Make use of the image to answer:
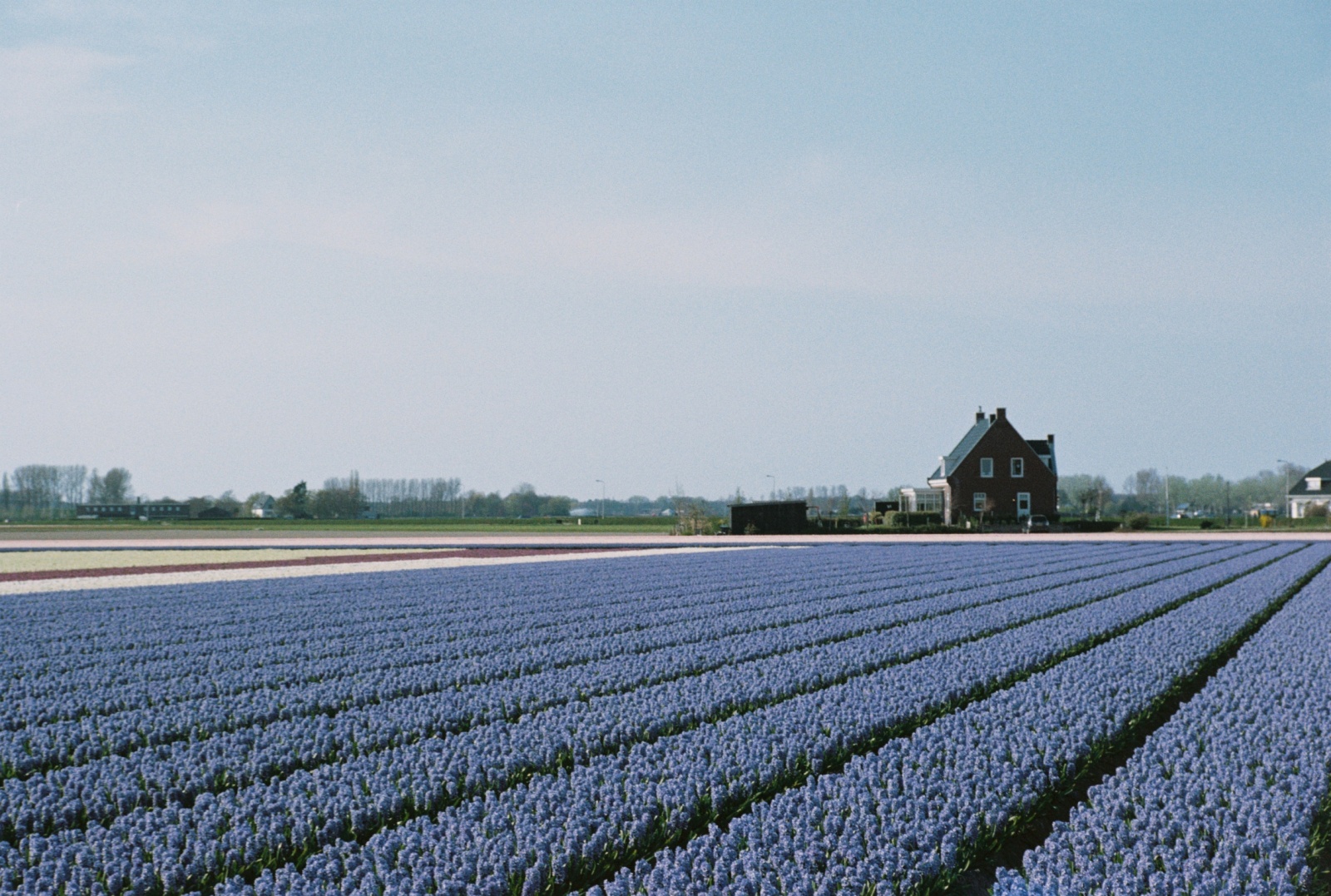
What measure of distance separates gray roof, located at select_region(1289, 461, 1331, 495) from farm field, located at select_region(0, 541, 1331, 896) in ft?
292

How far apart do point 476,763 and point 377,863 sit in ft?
5.81

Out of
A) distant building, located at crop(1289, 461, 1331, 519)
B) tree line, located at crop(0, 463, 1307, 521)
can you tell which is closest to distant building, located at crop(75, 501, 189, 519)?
tree line, located at crop(0, 463, 1307, 521)

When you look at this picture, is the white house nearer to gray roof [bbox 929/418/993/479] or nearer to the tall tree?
the tall tree

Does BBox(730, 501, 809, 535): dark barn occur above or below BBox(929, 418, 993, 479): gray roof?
below

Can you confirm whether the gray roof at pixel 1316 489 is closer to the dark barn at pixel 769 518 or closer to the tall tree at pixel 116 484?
the dark barn at pixel 769 518

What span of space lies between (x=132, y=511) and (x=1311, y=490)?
131106 mm

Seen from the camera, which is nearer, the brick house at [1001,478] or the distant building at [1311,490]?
the brick house at [1001,478]

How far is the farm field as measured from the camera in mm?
5184

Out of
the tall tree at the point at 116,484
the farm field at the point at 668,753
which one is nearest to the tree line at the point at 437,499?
the tall tree at the point at 116,484

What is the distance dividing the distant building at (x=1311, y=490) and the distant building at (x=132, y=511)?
117666mm

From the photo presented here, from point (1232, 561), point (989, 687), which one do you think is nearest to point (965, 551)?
point (1232, 561)

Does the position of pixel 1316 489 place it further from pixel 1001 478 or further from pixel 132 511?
pixel 132 511

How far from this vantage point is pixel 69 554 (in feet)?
111

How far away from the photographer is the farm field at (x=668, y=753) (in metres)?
5.18
